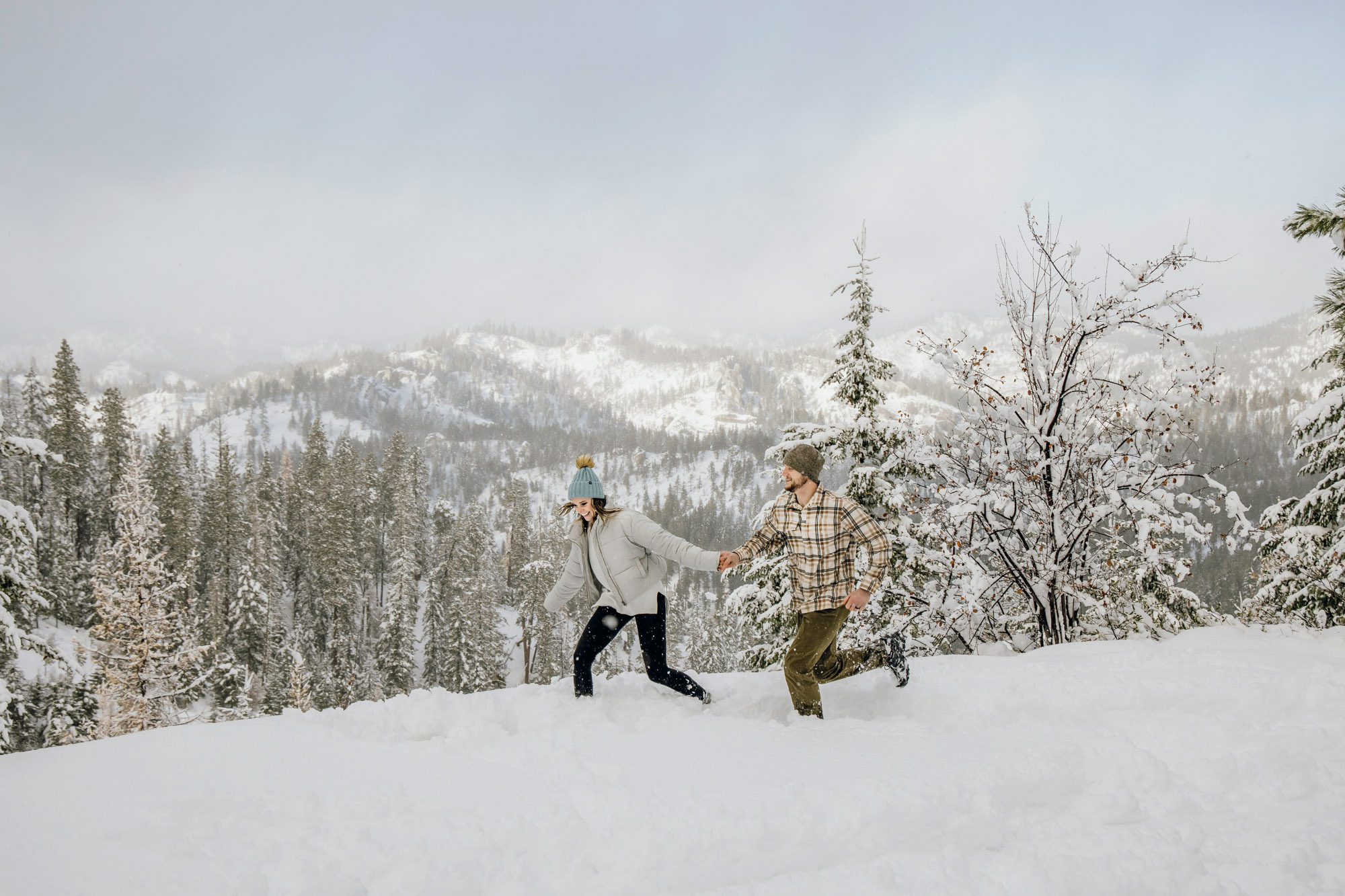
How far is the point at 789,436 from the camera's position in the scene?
10594mm

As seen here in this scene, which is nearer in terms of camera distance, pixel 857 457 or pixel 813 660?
pixel 813 660

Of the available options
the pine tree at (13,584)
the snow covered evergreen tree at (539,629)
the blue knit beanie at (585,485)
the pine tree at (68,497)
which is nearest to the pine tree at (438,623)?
the snow covered evergreen tree at (539,629)

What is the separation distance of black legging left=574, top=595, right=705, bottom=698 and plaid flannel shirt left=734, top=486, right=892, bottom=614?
3.18 ft

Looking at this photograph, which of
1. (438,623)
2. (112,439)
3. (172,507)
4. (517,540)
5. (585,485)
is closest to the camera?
(585,485)

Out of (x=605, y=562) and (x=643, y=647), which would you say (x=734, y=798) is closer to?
(x=643, y=647)

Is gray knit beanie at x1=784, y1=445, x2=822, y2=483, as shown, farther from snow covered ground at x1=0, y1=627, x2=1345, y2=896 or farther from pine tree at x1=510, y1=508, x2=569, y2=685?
pine tree at x1=510, y1=508, x2=569, y2=685

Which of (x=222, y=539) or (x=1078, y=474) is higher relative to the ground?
(x=1078, y=474)

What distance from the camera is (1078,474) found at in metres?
6.55

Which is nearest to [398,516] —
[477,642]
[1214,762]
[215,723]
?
[477,642]

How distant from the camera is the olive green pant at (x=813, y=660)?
407 centimetres

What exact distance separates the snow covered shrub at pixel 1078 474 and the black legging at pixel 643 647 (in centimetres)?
338

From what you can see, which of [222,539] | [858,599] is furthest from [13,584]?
[222,539]

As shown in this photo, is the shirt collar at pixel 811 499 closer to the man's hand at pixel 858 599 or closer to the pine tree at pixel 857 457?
the man's hand at pixel 858 599

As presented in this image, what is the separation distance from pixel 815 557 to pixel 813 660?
0.68 meters
